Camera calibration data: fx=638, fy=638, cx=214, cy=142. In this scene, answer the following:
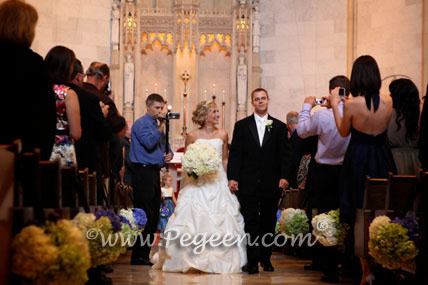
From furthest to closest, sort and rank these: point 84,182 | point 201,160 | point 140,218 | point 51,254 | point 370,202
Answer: point 201,160 < point 140,218 < point 370,202 < point 84,182 < point 51,254

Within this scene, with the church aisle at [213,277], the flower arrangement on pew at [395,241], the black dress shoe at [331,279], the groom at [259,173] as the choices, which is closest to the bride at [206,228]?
the church aisle at [213,277]

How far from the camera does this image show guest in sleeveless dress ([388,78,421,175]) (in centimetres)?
611

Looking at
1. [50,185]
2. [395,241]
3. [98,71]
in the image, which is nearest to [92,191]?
[50,185]

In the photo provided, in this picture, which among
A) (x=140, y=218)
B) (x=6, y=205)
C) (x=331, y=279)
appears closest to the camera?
(x=6, y=205)

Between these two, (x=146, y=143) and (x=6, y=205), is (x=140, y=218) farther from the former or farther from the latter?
(x=6, y=205)

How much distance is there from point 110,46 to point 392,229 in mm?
11614

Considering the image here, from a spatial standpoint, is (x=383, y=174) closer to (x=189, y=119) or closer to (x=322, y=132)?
(x=322, y=132)

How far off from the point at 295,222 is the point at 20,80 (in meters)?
4.22

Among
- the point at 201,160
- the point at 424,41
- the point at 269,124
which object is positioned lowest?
the point at 201,160

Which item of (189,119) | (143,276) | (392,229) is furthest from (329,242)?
(189,119)

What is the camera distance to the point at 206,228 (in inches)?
302

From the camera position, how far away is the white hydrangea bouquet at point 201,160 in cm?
777

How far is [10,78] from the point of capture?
4.10 metres

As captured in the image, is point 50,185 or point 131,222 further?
point 131,222
